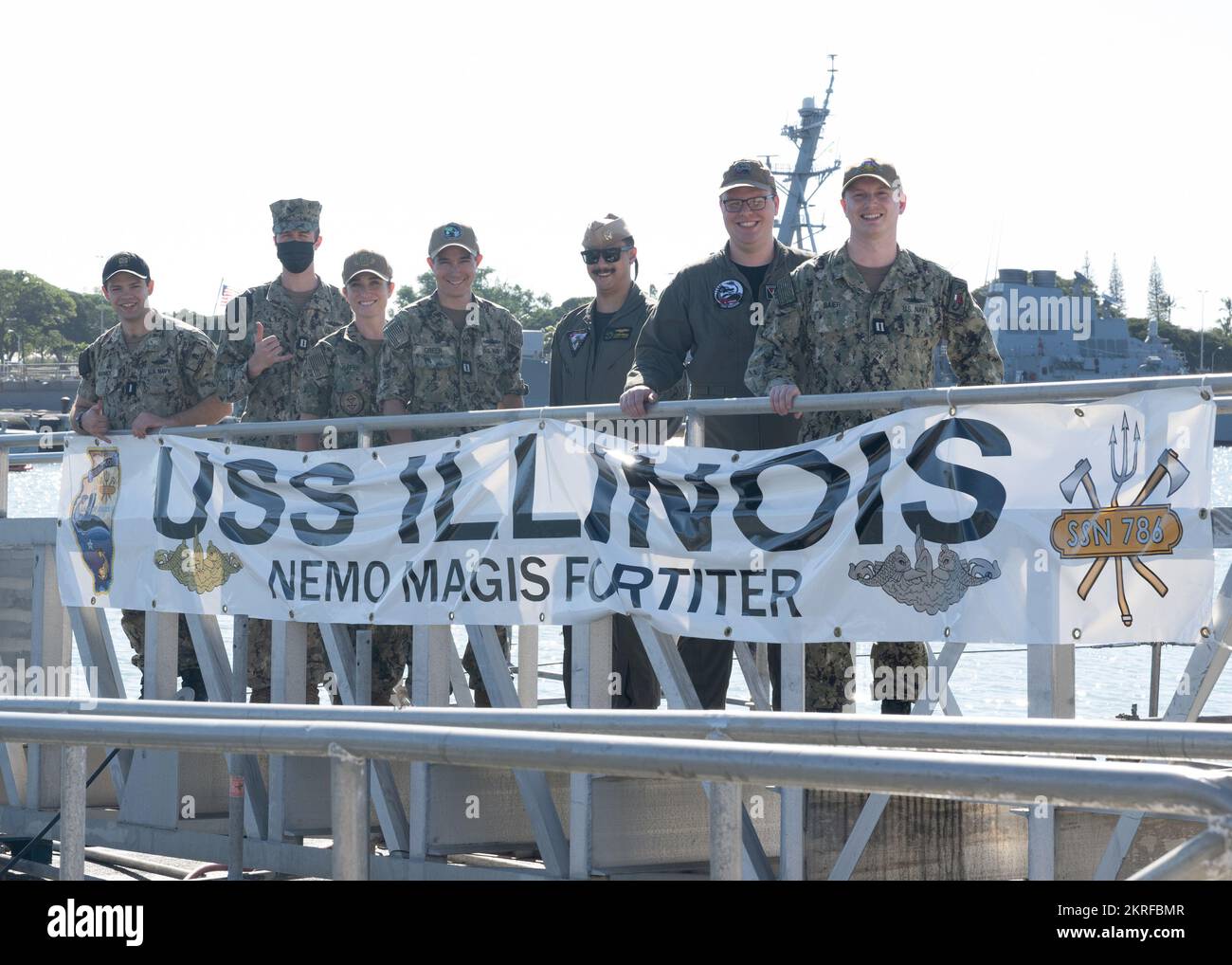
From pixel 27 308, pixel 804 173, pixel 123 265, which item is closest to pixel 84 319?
pixel 27 308

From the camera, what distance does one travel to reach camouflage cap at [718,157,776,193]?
719 centimetres

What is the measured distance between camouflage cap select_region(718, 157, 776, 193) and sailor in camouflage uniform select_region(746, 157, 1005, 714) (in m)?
0.61

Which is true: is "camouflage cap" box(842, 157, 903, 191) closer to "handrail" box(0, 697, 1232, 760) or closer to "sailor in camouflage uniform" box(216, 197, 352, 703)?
"handrail" box(0, 697, 1232, 760)

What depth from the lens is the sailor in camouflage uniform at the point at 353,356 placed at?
8.76 meters

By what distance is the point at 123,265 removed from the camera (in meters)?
9.11

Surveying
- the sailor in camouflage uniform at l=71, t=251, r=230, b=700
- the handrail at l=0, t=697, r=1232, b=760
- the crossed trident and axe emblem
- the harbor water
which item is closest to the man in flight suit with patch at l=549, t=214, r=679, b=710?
the sailor in camouflage uniform at l=71, t=251, r=230, b=700

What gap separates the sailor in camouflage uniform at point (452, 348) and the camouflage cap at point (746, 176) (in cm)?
168

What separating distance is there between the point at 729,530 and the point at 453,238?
8.64 ft

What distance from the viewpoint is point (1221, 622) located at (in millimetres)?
5465

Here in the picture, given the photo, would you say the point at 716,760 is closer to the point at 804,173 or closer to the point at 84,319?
the point at 804,173

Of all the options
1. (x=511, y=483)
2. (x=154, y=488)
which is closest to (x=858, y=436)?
(x=511, y=483)

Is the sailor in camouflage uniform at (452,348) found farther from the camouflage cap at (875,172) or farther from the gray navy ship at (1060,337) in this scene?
the gray navy ship at (1060,337)
